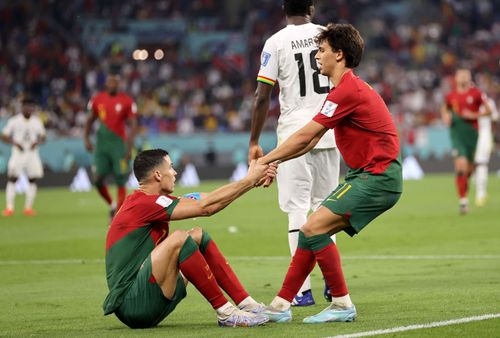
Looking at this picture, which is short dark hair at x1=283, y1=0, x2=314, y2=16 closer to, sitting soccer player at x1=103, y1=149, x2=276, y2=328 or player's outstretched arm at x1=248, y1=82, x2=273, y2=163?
player's outstretched arm at x1=248, y1=82, x2=273, y2=163

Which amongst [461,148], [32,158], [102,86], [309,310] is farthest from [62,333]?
[102,86]

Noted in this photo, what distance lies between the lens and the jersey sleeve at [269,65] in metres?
9.20

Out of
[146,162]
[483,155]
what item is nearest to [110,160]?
[483,155]

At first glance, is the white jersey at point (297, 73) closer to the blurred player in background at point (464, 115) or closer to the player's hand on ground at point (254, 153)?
the player's hand on ground at point (254, 153)

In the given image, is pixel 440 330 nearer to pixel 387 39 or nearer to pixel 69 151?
pixel 69 151

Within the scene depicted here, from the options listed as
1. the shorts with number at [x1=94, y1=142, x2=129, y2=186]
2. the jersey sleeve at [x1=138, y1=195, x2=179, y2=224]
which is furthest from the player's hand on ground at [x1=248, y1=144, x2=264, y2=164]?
the shorts with number at [x1=94, y1=142, x2=129, y2=186]

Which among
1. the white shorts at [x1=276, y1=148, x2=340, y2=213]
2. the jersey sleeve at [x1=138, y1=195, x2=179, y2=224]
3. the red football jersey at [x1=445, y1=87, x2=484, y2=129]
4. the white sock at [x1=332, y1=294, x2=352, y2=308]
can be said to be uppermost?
the jersey sleeve at [x1=138, y1=195, x2=179, y2=224]

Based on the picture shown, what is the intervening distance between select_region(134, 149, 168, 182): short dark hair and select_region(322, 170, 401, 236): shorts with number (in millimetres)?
1249

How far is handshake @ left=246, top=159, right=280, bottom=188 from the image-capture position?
752cm

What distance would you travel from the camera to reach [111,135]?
739 inches

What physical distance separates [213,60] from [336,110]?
3576 cm

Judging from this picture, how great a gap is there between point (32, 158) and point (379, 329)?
16507 millimetres

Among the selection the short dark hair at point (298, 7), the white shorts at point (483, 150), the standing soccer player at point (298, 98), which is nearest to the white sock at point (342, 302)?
the standing soccer player at point (298, 98)

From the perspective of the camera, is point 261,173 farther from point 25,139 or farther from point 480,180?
point 25,139
